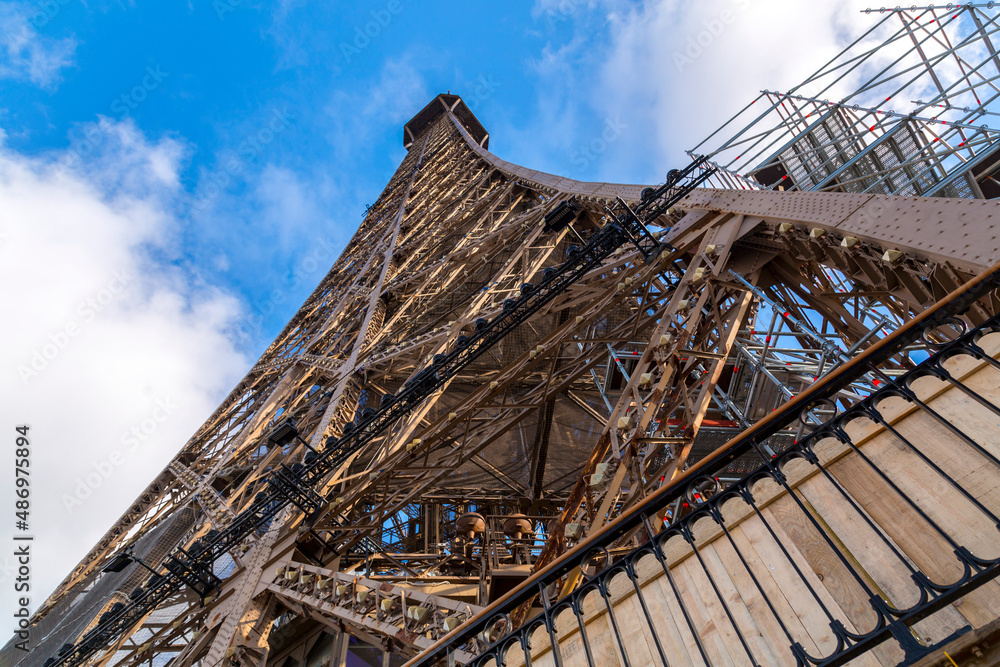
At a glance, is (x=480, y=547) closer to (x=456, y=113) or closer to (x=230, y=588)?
(x=230, y=588)

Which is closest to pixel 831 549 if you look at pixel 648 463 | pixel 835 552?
pixel 835 552

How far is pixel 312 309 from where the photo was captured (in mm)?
29531

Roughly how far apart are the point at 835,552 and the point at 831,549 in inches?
7.1

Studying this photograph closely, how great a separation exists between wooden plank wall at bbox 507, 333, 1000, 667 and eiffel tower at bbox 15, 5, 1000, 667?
0.05 ft

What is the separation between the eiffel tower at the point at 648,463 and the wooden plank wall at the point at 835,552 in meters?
0.02

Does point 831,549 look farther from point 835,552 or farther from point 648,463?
point 648,463

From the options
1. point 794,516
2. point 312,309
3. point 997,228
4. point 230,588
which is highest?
point 312,309

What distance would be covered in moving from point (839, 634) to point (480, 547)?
969 centimetres

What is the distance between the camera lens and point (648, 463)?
19.9ft

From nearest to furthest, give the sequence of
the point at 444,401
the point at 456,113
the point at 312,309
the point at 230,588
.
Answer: the point at 230,588
the point at 444,401
the point at 312,309
the point at 456,113

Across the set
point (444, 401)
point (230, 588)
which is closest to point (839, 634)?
point (230, 588)

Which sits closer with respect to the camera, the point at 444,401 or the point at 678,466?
the point at 678,466

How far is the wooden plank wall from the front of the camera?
122 inches

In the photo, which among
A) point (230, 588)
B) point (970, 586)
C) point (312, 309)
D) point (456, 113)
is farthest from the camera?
point (456, 113)
